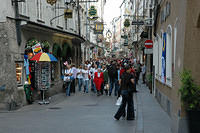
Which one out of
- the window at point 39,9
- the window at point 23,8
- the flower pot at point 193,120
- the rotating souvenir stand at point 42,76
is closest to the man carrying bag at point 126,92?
the flower pot at point 193,120

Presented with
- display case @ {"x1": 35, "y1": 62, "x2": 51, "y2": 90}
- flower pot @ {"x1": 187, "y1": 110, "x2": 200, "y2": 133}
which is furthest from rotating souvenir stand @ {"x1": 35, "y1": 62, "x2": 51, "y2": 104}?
flower pot @ {"x1": 187, "y1": 110, "x2": 200, "y2": 133}

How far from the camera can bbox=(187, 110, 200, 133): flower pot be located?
6.31 metres

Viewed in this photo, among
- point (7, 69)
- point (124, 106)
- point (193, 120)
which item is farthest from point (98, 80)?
point (193, 120)

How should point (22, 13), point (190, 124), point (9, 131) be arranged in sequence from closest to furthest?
point (190, 124) < point (9, 131) < point (22, 13)

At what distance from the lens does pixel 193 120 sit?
→ 637 centimetres

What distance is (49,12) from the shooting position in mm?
18125

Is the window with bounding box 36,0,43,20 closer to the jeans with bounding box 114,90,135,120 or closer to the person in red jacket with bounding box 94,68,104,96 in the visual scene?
the person in red jacket with bounding box 94,68,104,96

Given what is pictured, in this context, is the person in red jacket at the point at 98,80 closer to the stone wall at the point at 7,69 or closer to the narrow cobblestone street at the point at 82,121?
the narrow cobblestone street at the point at 82,121

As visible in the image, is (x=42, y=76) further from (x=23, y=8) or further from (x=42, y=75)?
(x=23, y=8)

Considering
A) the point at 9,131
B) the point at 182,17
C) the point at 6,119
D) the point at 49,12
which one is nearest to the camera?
the point at 182,17

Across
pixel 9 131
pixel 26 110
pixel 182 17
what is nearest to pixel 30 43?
pixel 26 110

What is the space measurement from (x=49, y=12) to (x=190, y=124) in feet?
45.0

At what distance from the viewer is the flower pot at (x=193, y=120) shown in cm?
631

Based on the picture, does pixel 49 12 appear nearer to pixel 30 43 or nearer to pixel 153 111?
pixel 30 43
